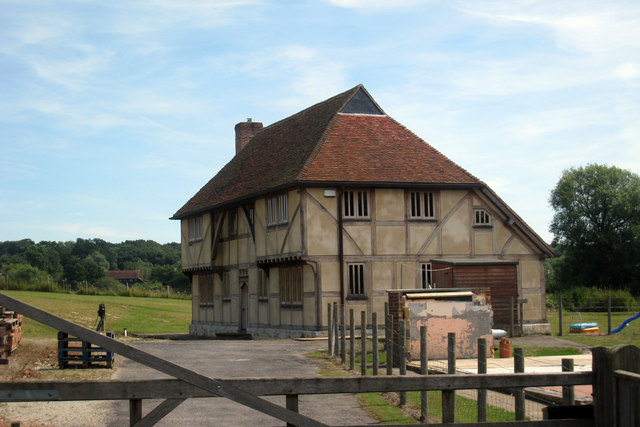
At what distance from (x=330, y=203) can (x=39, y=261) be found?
110499 mm

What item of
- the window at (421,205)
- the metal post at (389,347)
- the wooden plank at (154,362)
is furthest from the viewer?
the window at (421,205)

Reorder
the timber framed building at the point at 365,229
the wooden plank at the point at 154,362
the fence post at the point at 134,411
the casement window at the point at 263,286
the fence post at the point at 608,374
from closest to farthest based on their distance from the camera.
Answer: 1. the wooden plank at the point at 154,362
2. the fence post at the point at 134,411
3. the fence post at the point at 608,374
4. the timber framed building at the point at 365,229
5. the casement window at the point at 263,286

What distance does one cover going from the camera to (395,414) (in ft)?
39.8

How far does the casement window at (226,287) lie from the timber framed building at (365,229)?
2103 mm

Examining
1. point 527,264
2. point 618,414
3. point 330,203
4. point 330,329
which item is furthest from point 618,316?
point 618,414

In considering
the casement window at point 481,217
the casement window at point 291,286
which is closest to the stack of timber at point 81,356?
the casement window at point 291,286

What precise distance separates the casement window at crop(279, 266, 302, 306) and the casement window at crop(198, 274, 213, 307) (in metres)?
Answer: 8.24

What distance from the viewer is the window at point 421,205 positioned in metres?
31.1

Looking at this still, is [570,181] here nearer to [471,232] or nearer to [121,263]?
[471,232]

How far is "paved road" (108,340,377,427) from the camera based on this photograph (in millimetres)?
12000

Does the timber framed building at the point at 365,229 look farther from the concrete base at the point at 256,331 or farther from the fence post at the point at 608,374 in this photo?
the fence post at the point at 608,374

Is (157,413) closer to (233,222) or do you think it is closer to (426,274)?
(426,274)

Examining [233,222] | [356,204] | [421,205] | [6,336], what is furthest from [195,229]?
[6,336]

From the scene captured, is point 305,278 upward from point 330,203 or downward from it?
downward
